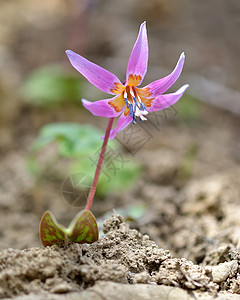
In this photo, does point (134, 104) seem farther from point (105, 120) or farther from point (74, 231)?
point (105, 120)

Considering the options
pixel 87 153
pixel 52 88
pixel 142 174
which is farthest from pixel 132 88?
pixel 52 88

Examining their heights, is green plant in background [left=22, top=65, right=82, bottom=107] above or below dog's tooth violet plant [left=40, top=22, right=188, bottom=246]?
above

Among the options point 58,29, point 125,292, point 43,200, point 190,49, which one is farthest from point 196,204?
point 58,29

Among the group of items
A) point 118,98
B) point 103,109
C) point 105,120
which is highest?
point 105,120

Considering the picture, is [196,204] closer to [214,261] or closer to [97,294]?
[214,261]

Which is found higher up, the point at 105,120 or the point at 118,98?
the point at 105,120

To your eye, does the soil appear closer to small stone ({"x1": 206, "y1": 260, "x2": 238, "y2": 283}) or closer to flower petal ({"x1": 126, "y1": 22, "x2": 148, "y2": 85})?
small stone ({"x1": 206, "y1": 260, "x2": 238, "y2": 283})

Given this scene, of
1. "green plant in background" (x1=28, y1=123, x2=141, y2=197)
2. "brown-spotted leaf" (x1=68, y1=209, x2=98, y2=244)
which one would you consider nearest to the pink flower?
"brown-spotted leaf" (x1=68, y1=209, x2=98, y2=244)

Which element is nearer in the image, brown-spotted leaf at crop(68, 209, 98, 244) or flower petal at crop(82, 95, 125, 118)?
brown-spotted leaf at crop(68, 209, 98, 244)
